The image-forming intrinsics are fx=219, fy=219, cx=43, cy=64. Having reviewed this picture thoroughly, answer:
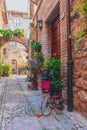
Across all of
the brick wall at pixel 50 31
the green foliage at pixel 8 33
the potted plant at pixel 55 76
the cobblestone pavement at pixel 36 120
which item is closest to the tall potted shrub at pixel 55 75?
the potted plant at pixel 55 76

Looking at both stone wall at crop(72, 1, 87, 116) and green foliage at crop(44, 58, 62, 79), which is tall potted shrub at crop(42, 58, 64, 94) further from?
stone wall at crop(72, 1, 87, 116)

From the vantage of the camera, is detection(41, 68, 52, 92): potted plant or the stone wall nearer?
the stone wall

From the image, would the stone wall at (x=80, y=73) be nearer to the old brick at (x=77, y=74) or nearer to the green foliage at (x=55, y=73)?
the old brick at (x=77, y=74)

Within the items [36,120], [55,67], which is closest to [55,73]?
[55,67]

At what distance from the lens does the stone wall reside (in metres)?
4.09

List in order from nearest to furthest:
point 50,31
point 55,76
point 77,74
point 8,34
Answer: point 77,74 → point 55,76 → point 50,31 → point 8,34

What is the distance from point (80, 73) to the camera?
432 centimetres

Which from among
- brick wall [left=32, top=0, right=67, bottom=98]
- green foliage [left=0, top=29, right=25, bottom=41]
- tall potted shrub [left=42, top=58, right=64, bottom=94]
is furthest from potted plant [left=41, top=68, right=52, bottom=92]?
green foliage [left=0, top=29, right=25, bottom=41]

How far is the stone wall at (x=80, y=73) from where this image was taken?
4.09m

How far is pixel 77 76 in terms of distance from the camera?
14.7 ft

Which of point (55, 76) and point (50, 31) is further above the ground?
point (50, 31)

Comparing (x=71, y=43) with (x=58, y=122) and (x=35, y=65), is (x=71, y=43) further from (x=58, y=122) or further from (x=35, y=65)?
(x=35, y=65)

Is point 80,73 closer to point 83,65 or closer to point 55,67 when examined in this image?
point 83,65

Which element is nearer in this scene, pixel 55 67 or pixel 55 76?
pixel 55 76
